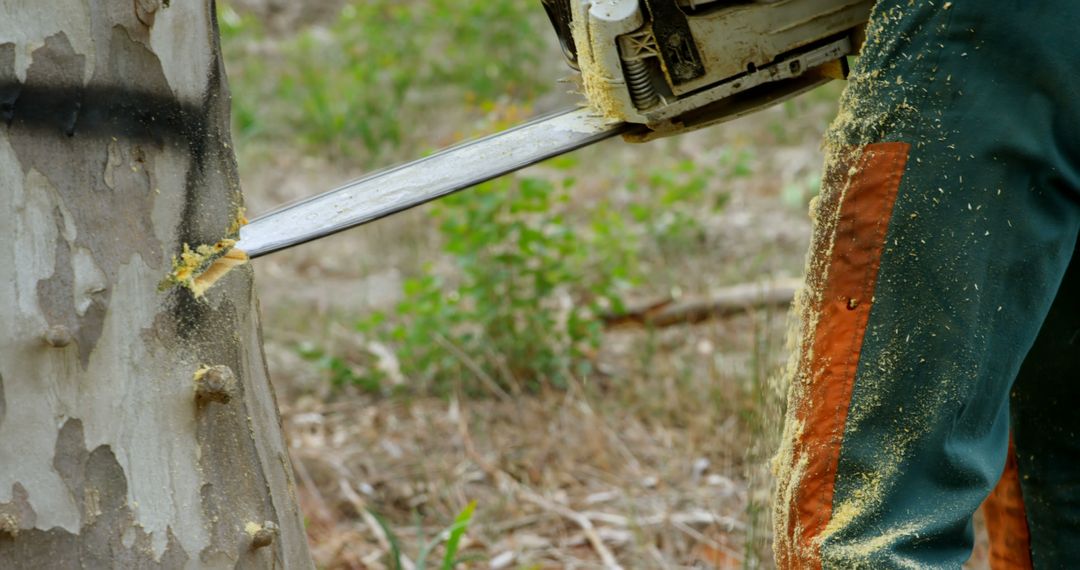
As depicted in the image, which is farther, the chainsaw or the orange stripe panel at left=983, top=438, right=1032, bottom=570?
the orange stripe panel at left=983, top=438, right=1032, bottom=570

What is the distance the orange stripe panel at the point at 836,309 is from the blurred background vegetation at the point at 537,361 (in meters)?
0.43

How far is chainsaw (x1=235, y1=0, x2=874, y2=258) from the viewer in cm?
133

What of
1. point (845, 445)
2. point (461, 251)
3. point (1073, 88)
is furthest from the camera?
point (461, 251)

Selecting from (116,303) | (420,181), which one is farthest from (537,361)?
(116,303)

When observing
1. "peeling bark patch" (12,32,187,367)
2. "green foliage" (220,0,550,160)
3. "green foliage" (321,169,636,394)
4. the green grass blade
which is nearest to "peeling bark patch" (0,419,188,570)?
"peeling bark patch" (12,32,187,367)

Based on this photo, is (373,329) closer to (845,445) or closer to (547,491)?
(547,491)

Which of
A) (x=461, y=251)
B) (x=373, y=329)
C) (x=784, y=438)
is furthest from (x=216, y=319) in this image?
(x=373, y=329)

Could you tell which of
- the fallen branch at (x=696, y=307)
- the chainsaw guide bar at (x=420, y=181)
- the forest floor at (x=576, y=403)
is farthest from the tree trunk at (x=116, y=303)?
the fallen branch at (x=696, y=307)

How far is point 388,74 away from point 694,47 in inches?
204

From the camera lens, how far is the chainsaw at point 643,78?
1331mm

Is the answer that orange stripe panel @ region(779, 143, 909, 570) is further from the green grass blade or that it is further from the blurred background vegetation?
the green grass blade

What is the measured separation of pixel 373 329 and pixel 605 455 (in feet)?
3.94

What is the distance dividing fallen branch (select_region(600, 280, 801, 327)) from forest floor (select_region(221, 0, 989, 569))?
0.15 feet

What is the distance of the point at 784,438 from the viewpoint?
1.32m
